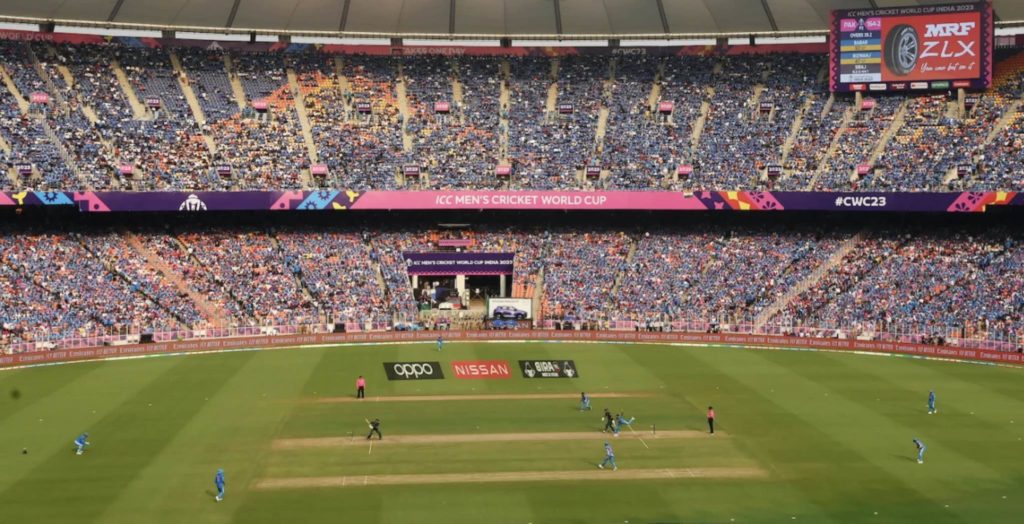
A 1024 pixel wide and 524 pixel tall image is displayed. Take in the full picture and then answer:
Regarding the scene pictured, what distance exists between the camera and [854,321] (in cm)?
6075

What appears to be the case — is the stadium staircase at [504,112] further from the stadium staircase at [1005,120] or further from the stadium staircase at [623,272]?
the stadium staircase at [1005,120]

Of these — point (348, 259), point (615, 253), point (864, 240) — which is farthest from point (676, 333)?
point (348, 259)

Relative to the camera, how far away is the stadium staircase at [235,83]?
7638 centimetres

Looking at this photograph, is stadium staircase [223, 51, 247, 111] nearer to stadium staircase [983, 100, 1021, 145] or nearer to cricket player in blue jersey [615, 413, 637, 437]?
cricket player in blue jersey [615, 413, 637, 437]

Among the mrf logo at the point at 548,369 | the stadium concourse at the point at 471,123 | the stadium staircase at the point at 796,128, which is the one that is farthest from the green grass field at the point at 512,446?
the stadium staircase at the point at 796,128

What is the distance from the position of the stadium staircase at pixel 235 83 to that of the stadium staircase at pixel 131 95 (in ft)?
22.4

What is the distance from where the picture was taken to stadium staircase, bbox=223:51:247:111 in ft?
251

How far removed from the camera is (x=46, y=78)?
73188mm

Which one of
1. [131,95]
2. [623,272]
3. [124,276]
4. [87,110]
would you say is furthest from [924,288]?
[87,110]

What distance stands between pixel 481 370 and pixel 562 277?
21.6 m

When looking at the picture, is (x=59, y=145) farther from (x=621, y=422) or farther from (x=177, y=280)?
(x=621, y=422)

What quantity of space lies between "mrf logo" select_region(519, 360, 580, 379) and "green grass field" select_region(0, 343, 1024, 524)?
46.7 inches

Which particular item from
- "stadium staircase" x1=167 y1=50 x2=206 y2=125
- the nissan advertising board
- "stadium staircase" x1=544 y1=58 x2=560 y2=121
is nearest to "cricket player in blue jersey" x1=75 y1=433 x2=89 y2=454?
the nissan advertising board

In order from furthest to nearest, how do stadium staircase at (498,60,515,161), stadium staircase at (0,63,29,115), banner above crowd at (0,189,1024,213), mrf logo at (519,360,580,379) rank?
stadium staircase at (498,60,515,161) → stadium staircase at (0,63,29,115) → banner above crowd at (0,189,1024,213) → mrf logo at (519,360,580,379)
